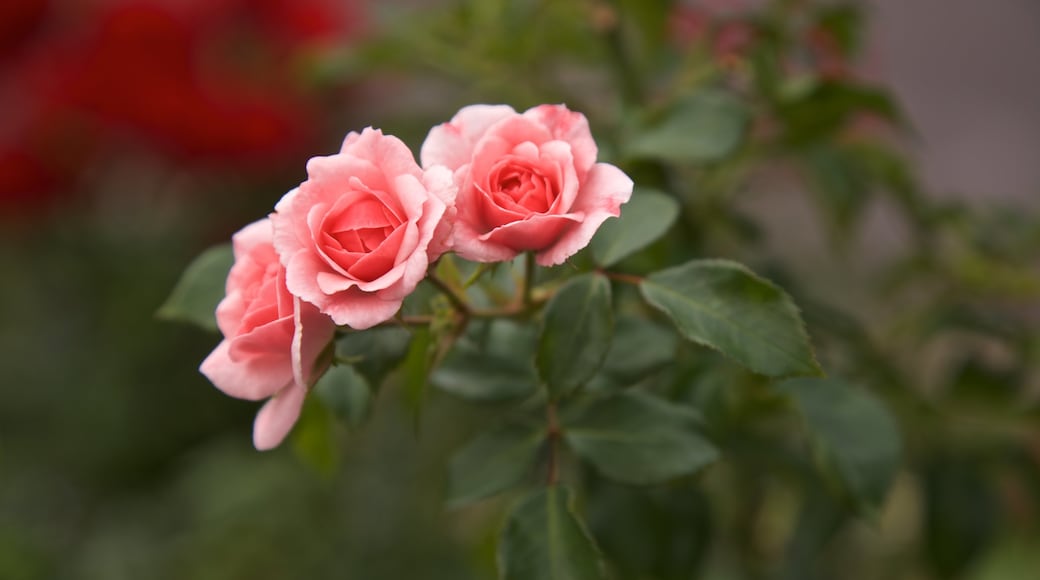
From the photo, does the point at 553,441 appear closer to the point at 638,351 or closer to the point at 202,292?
the point at 638,351

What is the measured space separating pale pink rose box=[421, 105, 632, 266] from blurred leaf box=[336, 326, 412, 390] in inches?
2.0

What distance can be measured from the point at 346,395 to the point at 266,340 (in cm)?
10

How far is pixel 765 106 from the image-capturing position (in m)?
0.47

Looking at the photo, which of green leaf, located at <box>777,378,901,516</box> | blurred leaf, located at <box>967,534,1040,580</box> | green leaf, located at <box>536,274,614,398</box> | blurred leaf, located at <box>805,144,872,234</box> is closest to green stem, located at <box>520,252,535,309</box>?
green leaf, located at <box>536,274,614,398</box>

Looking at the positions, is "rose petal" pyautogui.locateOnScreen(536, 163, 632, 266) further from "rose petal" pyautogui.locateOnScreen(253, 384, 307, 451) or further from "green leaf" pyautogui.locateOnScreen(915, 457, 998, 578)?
"green leaf" pyautogui.locateOnScreen(915, 457, 998, 578)

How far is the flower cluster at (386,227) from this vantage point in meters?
0.27

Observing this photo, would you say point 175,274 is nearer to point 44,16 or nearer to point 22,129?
point 22,129

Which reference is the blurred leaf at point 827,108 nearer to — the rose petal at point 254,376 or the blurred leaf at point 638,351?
the blurred leaf at point 638,351

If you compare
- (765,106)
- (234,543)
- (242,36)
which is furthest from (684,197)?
(242,36)

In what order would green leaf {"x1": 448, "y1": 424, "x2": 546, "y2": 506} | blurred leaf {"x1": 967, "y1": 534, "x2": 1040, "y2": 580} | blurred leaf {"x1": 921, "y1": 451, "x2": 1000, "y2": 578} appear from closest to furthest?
green leaf {"x1": 448, "y1": 424, "x2": 546, "y2": 506}, blurred leaf {"x1": 921, "y1": 451, "x2": 1000, "y2": 578}, blurred leaf {"x1": 967, "y1": 534, "x2": 1040, "y2": 580}

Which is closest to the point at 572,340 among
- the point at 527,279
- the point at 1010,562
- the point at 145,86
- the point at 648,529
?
the point at 527,279

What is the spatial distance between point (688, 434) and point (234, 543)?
0.69 meters

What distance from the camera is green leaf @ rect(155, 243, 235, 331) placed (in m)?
0.39

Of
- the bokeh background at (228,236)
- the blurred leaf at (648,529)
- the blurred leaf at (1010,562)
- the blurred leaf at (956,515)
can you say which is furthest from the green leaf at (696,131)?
the blurred leaf at (1010,562)
